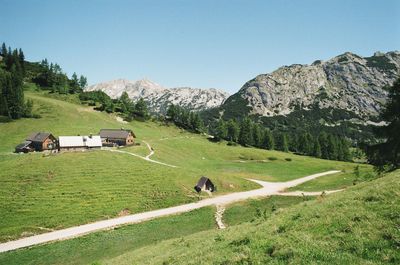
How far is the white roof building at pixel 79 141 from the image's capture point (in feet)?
335

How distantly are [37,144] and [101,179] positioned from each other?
41.5 m

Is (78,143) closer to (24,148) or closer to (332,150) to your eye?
(24,148)

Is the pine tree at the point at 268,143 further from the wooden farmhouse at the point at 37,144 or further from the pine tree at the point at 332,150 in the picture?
the wooden farmhouse at the point at 37,144

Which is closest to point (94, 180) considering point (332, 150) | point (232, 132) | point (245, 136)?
point (232, 132)

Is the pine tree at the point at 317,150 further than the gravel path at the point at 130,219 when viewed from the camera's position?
Yes

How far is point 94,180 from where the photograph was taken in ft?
237

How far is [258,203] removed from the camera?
66750 millimetres

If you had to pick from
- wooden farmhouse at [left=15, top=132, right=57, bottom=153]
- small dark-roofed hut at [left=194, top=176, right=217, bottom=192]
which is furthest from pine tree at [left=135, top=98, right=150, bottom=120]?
small dark-roofed hut at [left=194, top=176, right=217, bottom=192]

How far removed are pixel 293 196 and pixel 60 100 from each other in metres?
145

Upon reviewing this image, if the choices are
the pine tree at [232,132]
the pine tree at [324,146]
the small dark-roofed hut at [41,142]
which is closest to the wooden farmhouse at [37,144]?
the small dark-roofed hut at [41,142]

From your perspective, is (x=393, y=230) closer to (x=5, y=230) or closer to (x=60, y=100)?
(x=5, y=230)

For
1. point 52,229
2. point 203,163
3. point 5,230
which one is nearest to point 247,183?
point 203,163

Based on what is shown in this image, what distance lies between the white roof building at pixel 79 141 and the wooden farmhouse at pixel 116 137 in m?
8.97

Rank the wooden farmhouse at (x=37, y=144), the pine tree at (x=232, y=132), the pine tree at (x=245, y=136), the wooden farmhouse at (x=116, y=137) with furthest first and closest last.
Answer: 1. the pine tree at (x=232, y=132)
2. the pine tree at (x=245, y=136)
3. the wooden farmhouse at (x=116, y=137)
4. the wooden farmhouse at (x=37, y=144)
